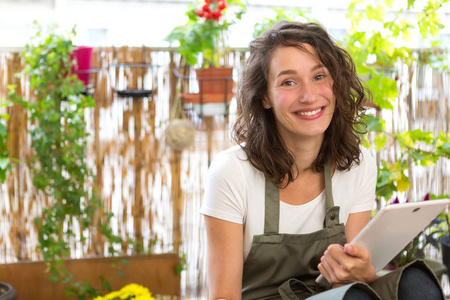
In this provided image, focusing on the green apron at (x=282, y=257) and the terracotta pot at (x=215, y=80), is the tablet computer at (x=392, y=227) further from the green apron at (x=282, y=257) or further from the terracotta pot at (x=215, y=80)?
the terracotta pot at (x=215, y=80)

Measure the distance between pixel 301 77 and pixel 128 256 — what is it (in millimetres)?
1632

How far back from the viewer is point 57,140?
8.59 feet

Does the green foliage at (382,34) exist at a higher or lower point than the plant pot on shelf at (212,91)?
higher

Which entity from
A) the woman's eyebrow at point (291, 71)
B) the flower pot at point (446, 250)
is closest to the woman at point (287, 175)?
the woman's eyebrow at point (291, 71)

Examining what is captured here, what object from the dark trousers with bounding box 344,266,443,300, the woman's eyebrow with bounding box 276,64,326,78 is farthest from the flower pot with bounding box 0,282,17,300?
the dark trousers with bounding box 344,266,443,300

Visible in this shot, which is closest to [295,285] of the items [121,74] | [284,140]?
[284,140]

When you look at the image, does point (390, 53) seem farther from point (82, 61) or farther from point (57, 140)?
point (57, 140)

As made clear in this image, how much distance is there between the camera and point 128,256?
282 cm

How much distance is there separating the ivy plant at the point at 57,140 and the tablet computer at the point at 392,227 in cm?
149

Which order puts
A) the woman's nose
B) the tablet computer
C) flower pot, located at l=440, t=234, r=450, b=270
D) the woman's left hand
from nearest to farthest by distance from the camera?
the tablet computer
the woman's left hand
the woman's nose
flower pot, located at l=440, t=234, r=450, b=270

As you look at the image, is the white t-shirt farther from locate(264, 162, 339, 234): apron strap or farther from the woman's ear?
the woman's ear

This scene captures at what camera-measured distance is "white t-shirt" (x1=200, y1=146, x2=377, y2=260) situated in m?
1.54

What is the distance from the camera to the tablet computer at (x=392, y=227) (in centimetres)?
122

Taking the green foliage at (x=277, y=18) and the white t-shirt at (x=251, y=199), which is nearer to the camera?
the white t-shirt at (x=251, y=199)
